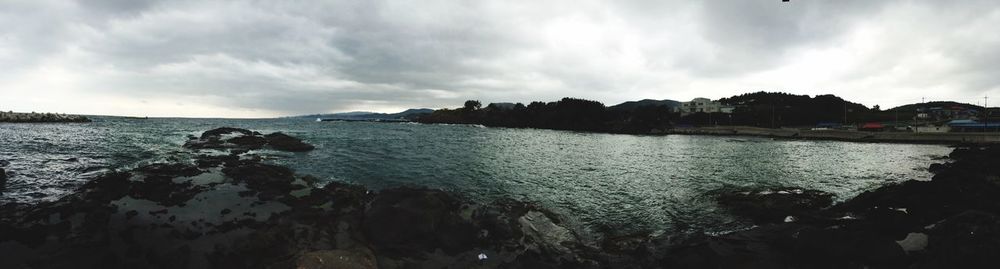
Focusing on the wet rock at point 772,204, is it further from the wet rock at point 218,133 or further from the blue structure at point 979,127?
the blue structure at point 979,127

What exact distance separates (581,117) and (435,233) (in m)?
146

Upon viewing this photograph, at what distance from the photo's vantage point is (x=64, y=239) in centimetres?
1404

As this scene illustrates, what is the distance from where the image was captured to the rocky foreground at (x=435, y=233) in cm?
1165

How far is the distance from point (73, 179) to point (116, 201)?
9.70 meters

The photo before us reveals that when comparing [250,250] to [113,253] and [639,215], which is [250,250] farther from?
[639,215]

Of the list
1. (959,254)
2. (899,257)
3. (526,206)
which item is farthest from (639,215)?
(959,254)

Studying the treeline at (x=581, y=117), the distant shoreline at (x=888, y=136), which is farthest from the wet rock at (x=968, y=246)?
the treeline at (x=581, y=117)

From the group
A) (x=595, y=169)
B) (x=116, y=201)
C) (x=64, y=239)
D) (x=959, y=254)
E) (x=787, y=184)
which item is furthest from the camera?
(x=595, y=169)

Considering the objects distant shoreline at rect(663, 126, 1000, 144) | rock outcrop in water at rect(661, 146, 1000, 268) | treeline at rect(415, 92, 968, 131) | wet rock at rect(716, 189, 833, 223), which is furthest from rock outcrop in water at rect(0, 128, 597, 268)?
treeline at rect(415, 92, 968, 131)

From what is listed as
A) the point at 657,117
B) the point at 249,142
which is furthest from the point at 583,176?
the point at 657,117

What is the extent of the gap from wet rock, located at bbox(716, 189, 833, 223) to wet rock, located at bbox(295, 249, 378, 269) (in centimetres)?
1729

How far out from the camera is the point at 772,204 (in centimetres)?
2036

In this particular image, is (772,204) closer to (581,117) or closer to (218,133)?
(218,133)

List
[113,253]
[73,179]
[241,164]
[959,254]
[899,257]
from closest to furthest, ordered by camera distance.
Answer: [959,254], [899,257], [113,253], [73,179], [241,164]
